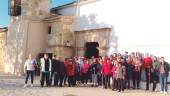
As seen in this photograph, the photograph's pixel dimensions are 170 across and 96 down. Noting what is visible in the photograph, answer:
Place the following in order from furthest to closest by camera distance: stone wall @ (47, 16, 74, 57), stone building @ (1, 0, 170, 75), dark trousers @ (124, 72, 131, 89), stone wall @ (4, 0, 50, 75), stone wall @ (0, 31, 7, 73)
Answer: stone wall @ (0, 31, 7, 73) < stone wall @ (4, 0, 50, 75) < stone wall @ (47, 16, 74, 57) < stone building @ (1, 0, 170, 75) < dark trousers @ (124, 72, 131, 89)

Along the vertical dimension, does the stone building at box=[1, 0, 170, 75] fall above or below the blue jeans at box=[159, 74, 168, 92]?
above

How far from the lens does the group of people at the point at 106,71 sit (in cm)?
1903

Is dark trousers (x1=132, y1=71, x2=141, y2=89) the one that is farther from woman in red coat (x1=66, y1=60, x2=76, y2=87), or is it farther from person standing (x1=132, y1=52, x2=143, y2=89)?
woman in red coat (x1=66, y1=60, x2=76, y2=87)

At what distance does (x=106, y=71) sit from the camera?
20312 mm

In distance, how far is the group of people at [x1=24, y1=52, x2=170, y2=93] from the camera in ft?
62.4

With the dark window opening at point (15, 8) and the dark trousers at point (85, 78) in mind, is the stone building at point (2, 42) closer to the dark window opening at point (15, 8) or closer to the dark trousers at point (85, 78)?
the dark window opening at point (15, 8)

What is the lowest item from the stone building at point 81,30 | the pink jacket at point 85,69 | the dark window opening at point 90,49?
the pink jacket at point 85,69

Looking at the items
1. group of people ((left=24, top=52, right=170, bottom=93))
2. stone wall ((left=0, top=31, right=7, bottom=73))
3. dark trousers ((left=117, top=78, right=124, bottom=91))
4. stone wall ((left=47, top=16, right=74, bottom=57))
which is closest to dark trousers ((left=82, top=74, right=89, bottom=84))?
group of people ((left=24, top=52, right=170, bottom=93))

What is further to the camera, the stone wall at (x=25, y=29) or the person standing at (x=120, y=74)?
the stone wall at (x=25, y=29)

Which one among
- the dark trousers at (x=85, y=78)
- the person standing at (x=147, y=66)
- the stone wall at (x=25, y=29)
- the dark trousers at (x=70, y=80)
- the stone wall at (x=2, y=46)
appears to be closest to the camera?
the person standing at (x=147, y=66)

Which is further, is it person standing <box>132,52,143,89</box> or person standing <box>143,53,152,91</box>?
person standing <box>132,52,143,89</box>

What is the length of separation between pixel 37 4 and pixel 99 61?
33.1 feet

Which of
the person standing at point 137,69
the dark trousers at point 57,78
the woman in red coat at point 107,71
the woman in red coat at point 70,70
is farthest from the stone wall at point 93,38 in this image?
the person standing at point 137,69

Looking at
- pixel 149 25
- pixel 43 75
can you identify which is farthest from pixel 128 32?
pixel 43 75
